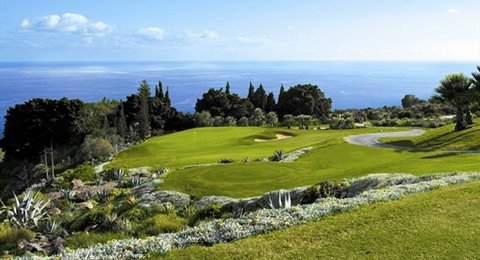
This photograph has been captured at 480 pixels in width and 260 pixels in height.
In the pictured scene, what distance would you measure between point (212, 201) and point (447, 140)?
27.5 metres

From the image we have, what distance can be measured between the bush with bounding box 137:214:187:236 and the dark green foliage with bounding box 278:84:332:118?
88.9m

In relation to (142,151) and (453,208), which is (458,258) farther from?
(142,151)

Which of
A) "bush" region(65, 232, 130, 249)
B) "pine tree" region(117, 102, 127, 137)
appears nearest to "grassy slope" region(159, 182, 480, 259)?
"bush" region(65, 232, 130, 249)

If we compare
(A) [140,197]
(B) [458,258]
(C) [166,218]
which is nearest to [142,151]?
(A) [140,197]

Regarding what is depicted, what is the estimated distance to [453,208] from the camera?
49.8 ft

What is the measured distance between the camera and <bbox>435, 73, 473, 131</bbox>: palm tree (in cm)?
4662

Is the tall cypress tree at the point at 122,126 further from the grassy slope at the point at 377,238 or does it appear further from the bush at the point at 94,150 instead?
the grassy slope at the point at 377,238

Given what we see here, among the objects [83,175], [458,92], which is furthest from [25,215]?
[458,92]

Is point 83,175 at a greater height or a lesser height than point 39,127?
lesser

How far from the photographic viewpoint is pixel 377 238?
41.9 feet

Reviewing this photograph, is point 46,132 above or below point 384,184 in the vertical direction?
below

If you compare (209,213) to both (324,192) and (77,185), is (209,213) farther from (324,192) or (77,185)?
(77,185)

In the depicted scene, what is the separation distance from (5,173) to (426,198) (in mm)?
70866

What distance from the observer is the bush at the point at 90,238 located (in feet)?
59.2
